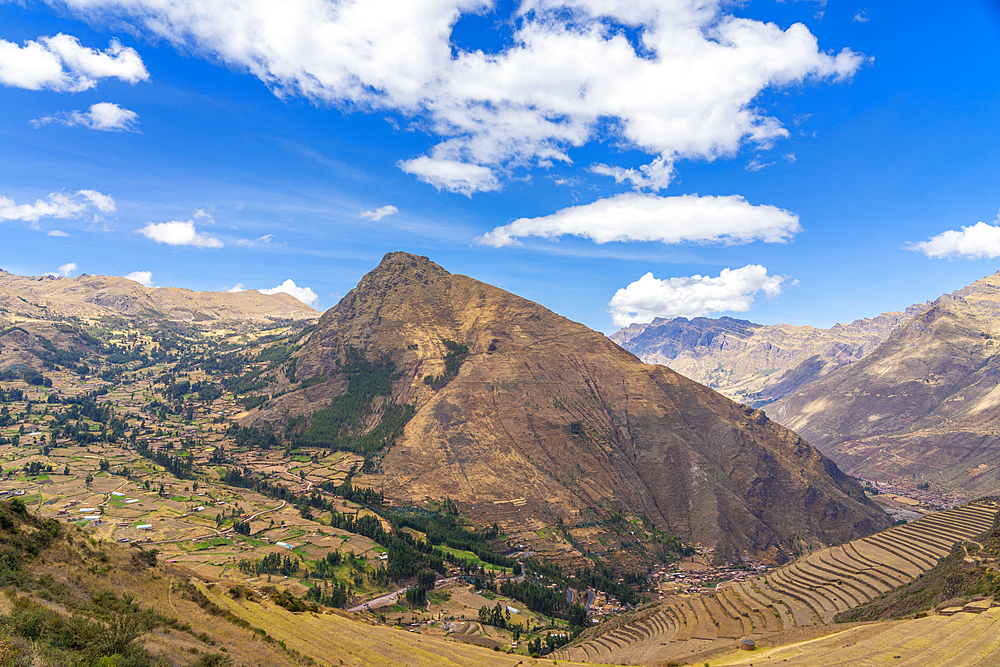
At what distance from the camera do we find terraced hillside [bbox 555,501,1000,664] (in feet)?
262

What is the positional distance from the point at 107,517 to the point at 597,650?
134m

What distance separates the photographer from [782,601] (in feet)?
296

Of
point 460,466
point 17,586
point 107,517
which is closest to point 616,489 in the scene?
point 460,466

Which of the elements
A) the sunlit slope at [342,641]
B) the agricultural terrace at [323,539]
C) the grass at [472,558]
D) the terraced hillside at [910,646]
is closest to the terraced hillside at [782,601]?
the terraced hillside at [910,646]

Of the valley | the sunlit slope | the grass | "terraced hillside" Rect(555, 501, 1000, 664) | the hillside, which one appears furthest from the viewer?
the grass

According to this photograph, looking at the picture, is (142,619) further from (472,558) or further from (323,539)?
(472,558)

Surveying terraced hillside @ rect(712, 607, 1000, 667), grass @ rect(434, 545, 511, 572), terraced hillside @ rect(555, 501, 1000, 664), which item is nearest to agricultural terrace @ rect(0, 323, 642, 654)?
grass @ rect(434, 545, 511, 572)

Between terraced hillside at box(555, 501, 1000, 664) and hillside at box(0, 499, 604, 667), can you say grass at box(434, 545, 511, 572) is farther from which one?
hillside at box(0, 499, 604, 667)

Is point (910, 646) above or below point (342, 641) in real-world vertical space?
above

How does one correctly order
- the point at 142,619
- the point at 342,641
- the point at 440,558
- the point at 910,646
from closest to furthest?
1. the point at 142,619
2. the point at 910,646
3. the point at 342,641
4. the point at 440,558

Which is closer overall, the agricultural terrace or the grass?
the agricultural terrace

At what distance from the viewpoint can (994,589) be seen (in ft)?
182

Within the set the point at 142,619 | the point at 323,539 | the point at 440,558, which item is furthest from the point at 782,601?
the point at 323,539

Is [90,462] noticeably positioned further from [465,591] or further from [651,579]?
[651,579]
